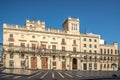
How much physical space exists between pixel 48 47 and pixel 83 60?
16.0 m

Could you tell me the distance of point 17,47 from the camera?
208 ft

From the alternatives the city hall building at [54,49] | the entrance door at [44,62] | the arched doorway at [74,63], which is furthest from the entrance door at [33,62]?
the arched doorway at [74,63]

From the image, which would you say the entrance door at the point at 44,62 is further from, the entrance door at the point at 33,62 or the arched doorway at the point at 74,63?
the arched doorway at the point at 74,63

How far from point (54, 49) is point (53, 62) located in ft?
16.6

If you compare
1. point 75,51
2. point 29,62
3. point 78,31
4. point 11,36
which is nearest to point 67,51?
point 75,51

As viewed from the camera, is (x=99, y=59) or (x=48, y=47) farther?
(x=99, y=59)

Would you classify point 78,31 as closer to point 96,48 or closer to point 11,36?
point 96,48

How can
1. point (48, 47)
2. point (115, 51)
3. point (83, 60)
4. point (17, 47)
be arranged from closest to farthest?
point (17, 47)
point (48, 47)
point (83, 60)
point (115, 51)

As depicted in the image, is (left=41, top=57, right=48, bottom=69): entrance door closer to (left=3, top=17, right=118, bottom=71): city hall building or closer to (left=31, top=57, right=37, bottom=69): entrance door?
(left=3, top=17, right=118, bottom=71): city hall building

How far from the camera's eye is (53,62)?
68.3m

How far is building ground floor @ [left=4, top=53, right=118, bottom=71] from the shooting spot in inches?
2453

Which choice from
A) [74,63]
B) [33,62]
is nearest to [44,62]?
[33,62]

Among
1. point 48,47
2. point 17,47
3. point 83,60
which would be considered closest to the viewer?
point 17,47

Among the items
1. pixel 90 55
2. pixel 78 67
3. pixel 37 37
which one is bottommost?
pixel 78 67
